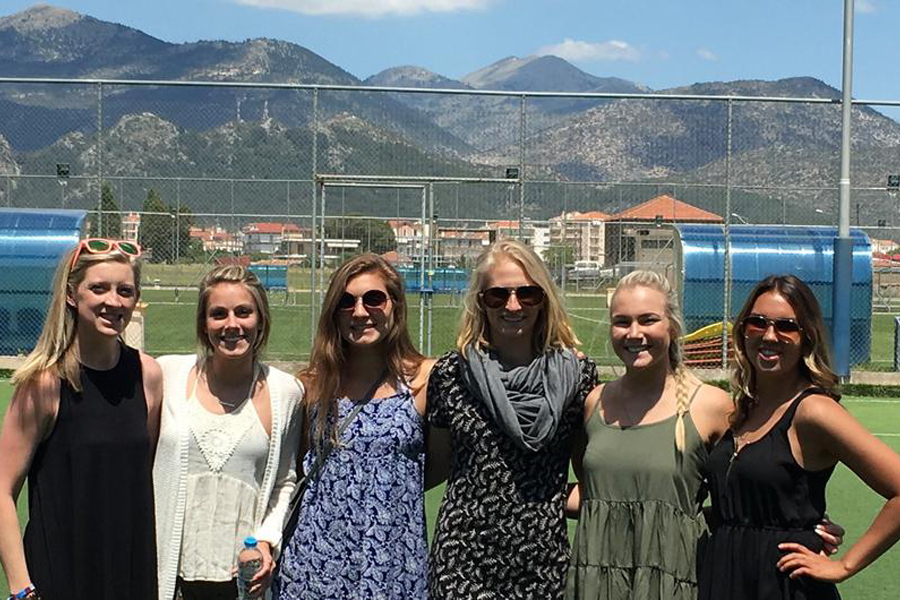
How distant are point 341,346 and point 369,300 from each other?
186 mm

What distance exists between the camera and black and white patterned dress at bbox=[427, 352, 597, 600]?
359 cm

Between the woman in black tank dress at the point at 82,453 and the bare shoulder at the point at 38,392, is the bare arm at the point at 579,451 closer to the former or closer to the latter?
the woman in black tank dress at the point at 82,453

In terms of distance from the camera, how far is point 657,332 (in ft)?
11.8

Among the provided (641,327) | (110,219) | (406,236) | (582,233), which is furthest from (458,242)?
(641,327)

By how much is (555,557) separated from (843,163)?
1266cm

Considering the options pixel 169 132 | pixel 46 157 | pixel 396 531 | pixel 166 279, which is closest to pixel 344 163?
pixel 169 132

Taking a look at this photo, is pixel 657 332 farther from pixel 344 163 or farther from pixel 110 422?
pixel 344 163

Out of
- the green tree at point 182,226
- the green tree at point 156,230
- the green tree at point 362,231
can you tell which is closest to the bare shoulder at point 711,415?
the green tree at point 362,231

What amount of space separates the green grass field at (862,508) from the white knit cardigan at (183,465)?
2684 millimetres

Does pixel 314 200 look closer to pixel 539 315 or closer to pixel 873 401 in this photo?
pixel 873 401

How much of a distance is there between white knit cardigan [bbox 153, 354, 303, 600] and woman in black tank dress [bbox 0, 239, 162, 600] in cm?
5

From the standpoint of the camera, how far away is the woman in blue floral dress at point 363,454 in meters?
3.59

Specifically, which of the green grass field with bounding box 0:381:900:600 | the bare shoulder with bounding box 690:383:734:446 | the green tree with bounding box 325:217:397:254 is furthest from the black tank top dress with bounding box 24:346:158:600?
the green tree with bounding box 325:217:397:254

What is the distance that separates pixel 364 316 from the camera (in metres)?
3.76
